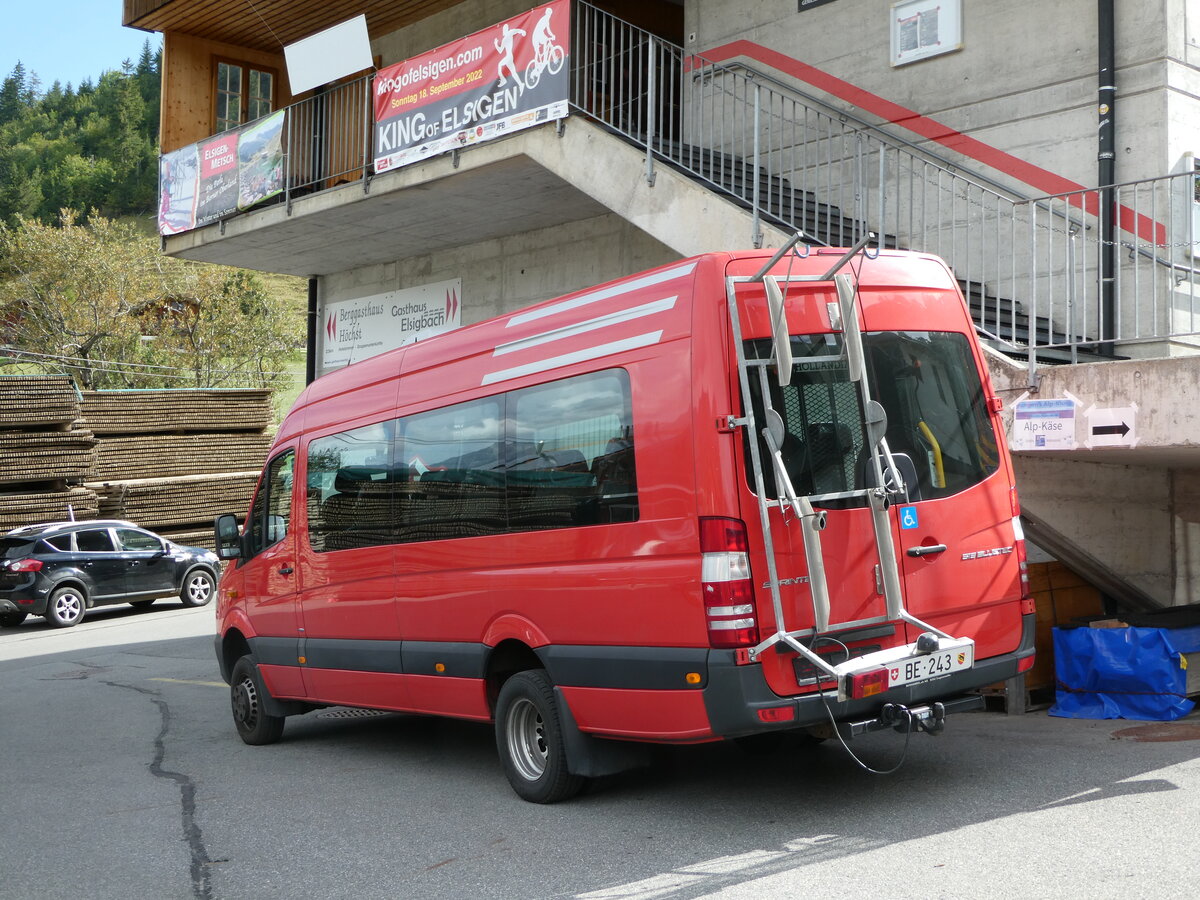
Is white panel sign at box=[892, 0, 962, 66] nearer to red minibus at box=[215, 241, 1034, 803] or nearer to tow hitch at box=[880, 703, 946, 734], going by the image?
red minibus at box=[215, 241, 1034, 803]

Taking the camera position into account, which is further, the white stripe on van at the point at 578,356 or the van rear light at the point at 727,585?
the white stripe on van at the point at 578,356

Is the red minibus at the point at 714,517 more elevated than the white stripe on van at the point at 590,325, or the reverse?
the white stripe on van at the point at 590,325

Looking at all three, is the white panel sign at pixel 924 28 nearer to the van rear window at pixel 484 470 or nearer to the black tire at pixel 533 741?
the van rear window at pixel 484 470

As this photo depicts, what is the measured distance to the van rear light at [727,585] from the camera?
16.9ft

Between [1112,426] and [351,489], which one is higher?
[1112,426]

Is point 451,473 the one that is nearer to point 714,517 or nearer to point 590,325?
point 590,325

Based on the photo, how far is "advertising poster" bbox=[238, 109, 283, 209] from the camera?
15836mm

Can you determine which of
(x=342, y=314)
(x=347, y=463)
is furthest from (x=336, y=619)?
(x=342, y=314)

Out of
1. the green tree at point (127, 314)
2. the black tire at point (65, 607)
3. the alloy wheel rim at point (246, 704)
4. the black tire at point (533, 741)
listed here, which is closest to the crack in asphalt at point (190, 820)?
the alloy wheel rim at point (246, 704)

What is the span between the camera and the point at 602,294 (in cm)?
602

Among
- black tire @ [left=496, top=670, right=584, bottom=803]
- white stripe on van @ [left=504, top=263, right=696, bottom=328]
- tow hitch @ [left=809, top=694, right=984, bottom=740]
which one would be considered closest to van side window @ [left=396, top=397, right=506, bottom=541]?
white stripe on van @ [left=504, top=263, right=696, bottom=328]

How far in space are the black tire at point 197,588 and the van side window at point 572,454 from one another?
1732cm

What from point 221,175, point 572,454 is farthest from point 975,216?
point 221,175

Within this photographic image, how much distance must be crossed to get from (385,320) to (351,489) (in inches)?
402
